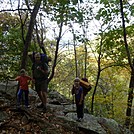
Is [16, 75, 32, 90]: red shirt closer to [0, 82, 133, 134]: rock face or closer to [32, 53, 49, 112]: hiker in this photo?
[32, 53, 49, 112]: hiker

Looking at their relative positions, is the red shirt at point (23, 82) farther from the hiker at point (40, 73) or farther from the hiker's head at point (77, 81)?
the hiker's head at point (77, 81)

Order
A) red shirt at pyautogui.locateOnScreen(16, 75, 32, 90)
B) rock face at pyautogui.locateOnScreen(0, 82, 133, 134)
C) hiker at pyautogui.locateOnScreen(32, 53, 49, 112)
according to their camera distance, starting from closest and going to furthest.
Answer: rock face at pyautogui.locateOnScreen(0, 82, 133, 134) < hiker at pyautogui.locateOnScreen(32, 53, 49, 112) < red shirt at pyautogui.locateOnScreen(16, 75, 32, 90)

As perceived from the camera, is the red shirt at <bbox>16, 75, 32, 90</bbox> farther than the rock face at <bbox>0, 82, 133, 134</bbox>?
Yes

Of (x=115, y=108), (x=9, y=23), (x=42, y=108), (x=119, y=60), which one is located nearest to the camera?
(x=42, y=108)

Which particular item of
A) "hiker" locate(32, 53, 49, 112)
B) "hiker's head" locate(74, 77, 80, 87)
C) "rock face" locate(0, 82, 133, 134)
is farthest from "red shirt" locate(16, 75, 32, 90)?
"hiker's head" locate(74, 77, 80, 87)

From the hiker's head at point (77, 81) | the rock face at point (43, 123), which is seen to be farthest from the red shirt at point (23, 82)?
the hiker's head at point (77, 81)

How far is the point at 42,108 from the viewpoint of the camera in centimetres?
870

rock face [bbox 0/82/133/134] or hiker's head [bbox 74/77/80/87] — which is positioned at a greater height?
hiker's head [bbox 74/77/80/87]

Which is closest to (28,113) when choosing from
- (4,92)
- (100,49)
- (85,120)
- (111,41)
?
(85,120)

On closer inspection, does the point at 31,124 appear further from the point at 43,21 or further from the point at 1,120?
the point at 43,21

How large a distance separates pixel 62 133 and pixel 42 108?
66.9 inches

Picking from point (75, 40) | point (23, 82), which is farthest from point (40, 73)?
point (75, 40)

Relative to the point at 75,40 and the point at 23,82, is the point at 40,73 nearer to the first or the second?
the point at 23,82

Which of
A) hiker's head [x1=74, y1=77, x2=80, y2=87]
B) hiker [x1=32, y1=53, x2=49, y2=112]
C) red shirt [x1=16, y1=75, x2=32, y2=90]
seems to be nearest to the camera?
hiker's head [x1=74, y1=77, x2=80, y2=87]
